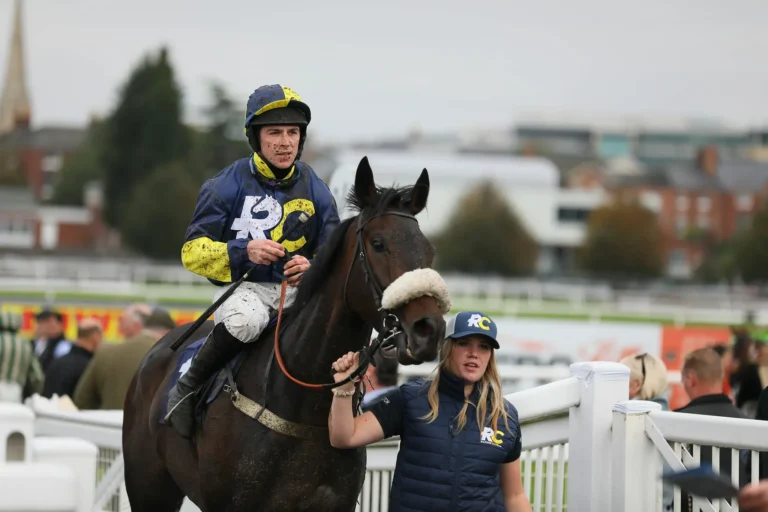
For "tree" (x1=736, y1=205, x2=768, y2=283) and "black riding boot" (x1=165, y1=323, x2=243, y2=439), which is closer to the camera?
"black riding boot" (x1=165, y1=323, x2=243, y2=439)

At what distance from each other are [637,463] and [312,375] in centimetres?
145

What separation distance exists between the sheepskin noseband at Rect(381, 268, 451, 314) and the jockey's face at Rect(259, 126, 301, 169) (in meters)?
1.26

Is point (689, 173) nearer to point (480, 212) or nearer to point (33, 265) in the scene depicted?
Answer: point (480, 212)

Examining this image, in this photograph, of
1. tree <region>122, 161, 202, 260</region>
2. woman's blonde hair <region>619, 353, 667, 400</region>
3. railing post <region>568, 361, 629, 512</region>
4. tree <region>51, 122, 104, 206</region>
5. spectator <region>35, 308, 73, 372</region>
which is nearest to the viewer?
railing post <region>568, 361, 629, 512</region>

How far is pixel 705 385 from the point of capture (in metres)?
6.89

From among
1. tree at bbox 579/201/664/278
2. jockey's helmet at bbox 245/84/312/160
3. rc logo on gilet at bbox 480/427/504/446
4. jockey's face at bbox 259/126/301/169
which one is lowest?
rc logo on gilet at bbox 480/427/504/446

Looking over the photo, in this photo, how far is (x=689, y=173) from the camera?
139250mm

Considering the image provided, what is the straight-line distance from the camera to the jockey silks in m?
5.50

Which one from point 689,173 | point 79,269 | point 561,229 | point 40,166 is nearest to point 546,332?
point 79,269

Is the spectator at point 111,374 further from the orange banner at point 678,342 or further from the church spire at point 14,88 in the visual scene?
the church spire at point 14,88

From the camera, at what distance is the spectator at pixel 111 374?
9695mm

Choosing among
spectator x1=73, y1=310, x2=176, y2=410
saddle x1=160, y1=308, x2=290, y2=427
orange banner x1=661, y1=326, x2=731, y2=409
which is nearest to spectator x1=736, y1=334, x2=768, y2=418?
spectator x1=73, y1=310, x2=176, y2=410

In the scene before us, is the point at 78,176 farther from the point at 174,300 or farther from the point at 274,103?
the point at 274,103

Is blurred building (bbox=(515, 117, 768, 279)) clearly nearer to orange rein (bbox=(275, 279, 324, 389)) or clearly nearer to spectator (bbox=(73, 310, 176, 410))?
spectator (bbox=(73, 310, 176, 410))
